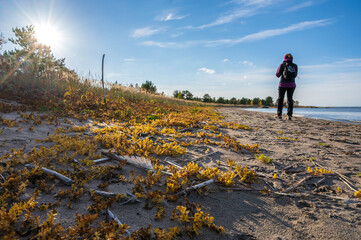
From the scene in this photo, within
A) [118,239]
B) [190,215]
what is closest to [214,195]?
[190,215]

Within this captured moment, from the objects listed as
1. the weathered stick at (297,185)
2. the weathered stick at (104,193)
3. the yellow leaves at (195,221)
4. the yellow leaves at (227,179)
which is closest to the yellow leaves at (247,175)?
the yellow leaves at (227,179)

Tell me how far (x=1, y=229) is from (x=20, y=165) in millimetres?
1580

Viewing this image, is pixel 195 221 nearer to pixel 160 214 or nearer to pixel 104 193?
pixel 160 214

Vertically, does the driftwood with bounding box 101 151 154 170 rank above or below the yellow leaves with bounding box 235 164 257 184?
above

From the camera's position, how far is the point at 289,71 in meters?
10.7

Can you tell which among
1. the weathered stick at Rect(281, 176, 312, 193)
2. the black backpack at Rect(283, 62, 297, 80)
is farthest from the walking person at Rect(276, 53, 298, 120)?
the weathered stick at Rect(281, 176, 312, 193)

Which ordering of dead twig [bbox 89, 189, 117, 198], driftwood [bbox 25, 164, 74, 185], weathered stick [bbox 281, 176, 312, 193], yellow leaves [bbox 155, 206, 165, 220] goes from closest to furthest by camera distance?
1. yellow leaves [bbox 155, 206, 165, 220]
2. dead twig [bbox 89, 189, 117, 198]
3. driftwood [bbox 25, 164, 74, 185]
4. weathered stick [bbox 281, 176, 312, 193]

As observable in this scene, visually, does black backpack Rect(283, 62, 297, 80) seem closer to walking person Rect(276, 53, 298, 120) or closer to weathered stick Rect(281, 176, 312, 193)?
walking person Rect(276, 53, 298, 120)

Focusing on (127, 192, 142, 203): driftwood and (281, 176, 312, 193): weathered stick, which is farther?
(281, 176, 312, 193): weathered stick

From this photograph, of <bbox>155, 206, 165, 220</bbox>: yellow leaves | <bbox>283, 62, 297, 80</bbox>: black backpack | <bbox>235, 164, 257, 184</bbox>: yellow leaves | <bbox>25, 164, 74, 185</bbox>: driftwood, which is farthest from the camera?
<bbox>283, 62, 297, 80</bbox>: black backpack

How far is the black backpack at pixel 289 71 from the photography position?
10.7 m

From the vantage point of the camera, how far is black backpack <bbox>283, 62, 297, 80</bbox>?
10.7 metres

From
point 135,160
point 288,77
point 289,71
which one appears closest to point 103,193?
point 135,160

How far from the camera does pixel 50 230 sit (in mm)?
1587
